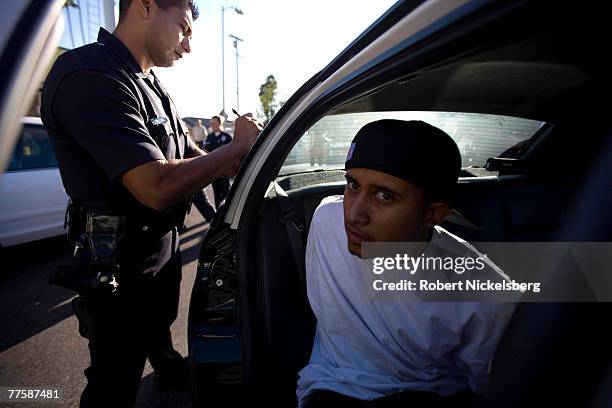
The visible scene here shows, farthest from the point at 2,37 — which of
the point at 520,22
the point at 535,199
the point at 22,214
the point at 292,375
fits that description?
the point at 22,214

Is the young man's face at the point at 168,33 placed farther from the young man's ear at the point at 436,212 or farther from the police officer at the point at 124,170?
the young man's ear at the point at 436,212

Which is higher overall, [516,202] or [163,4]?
[163,4]

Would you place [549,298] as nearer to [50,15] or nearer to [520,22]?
[520,22]

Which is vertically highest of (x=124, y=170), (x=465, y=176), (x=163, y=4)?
(x=163, y=4)

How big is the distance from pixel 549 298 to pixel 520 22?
1.72 ft

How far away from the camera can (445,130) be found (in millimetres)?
1944

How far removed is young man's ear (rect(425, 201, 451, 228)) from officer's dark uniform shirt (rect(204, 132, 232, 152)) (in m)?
6.30

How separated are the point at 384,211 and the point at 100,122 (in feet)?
3.43

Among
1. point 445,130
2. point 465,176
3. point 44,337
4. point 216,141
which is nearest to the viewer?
point 445,130

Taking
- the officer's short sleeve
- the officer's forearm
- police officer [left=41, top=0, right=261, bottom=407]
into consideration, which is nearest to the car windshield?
police officer [left=41, top=0, right=261, bottom=407]

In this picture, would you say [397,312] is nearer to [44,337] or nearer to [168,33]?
[168,33]

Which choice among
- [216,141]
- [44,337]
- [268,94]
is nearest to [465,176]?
[44,337]

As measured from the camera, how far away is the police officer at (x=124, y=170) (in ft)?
4.05

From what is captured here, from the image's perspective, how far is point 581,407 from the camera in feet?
1.86
